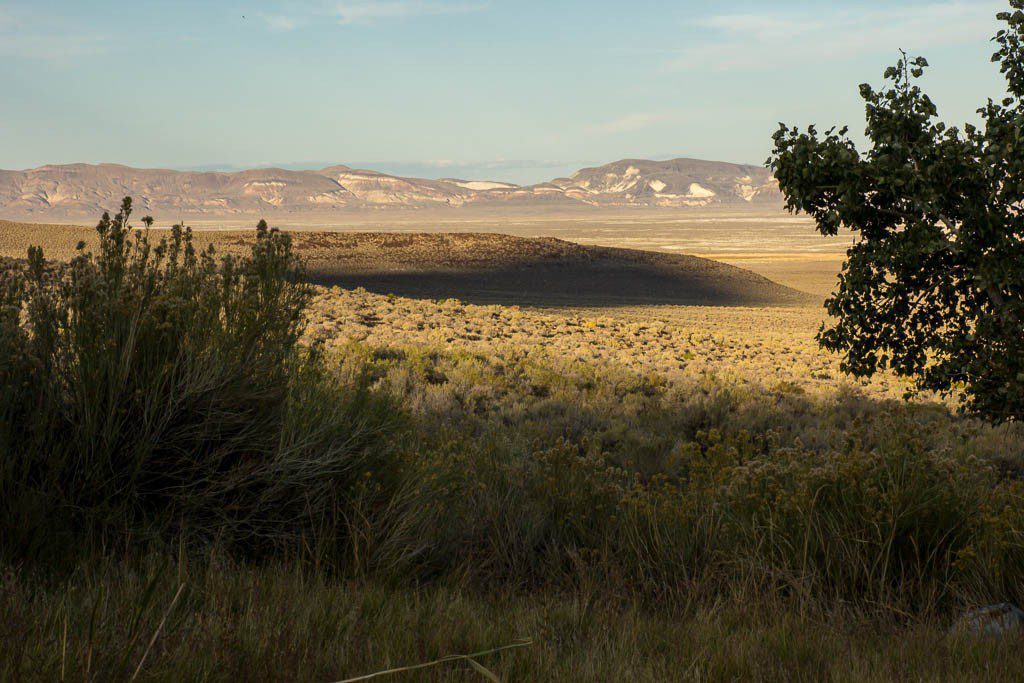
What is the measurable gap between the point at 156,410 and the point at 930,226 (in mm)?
5606

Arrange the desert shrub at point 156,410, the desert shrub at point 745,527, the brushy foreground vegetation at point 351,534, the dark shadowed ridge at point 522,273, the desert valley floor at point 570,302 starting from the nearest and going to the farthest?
the brushy foreground vegetation at point 351,534 → the desert shrub at point 156,410 → the desert shrub at point 745,527 → the desert valley floor at point 570,302 → the dark shadowed ridge at point 522,273

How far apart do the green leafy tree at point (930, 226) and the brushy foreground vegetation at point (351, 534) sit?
35.9 inches

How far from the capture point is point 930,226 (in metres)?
6.61

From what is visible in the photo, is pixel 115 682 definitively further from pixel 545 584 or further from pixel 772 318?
pixel 772 318

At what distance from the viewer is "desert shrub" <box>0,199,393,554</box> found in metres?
4.54

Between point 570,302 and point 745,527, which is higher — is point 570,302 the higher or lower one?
the lower one

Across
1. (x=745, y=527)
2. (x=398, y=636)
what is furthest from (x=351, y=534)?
(x=745, y=527)

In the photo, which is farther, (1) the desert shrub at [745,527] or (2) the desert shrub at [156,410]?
(1) the desert shrub at [745,527]

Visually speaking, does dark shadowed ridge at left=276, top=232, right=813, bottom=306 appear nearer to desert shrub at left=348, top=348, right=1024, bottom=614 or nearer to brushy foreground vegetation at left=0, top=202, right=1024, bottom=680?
desert shrub at left=348, top=348, right=1024, bottom=614

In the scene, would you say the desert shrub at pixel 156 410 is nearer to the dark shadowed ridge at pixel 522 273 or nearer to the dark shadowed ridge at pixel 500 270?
the dark shadowed ridge at pixel 500 270

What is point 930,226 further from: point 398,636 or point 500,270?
point 500,270

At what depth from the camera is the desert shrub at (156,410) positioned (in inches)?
179

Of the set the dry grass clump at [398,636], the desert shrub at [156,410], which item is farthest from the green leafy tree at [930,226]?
the desert shrub at [156,410]

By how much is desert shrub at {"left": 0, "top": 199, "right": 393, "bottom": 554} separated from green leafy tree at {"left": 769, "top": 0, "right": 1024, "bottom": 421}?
4.14 meters
